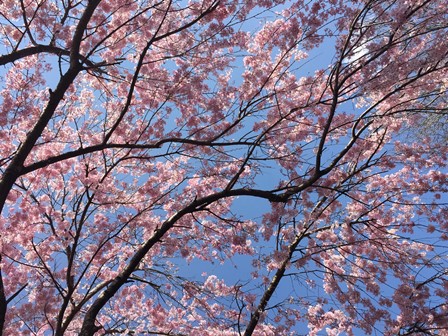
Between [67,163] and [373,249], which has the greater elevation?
[373,249]

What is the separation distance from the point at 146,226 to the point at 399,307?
18.4ft

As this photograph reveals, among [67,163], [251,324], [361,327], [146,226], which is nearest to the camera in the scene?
[251,324]

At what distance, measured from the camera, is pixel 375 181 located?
34.6 feet

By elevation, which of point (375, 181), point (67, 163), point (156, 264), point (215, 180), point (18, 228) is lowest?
point (18, 228)

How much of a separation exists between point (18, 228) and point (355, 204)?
7.02 m

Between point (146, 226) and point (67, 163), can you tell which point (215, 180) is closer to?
point (146, 226)

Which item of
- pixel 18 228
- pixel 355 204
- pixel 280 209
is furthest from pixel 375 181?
pixel 18 228

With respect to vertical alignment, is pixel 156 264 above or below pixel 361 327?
below

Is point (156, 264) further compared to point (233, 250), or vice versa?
point (233, 250)

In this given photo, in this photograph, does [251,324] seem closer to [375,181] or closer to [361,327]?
→ [361,327]

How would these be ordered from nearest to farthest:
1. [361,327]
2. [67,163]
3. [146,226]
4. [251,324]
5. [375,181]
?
[251,324]
[361,327]
[67,163]
[146,226]
[375,181]

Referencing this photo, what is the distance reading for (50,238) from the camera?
855 centimetres

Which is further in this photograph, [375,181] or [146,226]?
[375,181]

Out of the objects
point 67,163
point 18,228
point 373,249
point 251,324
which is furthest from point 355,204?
point 18,228
